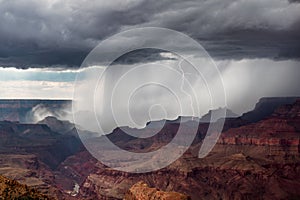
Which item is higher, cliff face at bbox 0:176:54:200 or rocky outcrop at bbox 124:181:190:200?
rocky outcrop at bbox 124:181:190:200

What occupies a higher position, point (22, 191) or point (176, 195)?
point (176, 195)

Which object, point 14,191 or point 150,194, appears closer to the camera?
point 14,191

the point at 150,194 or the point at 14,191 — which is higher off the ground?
the point at 150,194

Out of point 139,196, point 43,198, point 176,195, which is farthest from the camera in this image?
point 139,196

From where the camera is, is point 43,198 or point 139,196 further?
point 139,196

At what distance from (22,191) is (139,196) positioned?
2321 inches

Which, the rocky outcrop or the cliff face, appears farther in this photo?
the rocky outcrop

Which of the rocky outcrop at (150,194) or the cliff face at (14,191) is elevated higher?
the rocky outcrop at (150,194)

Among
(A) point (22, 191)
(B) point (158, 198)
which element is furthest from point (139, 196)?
(A) point (22, 191)

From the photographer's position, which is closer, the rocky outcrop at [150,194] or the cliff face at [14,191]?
the cliff face at [14,191]

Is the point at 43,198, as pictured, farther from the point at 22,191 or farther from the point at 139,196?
the point at 139,196

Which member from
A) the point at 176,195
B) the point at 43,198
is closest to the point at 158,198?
the point at 176,195

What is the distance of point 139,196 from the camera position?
522 ft

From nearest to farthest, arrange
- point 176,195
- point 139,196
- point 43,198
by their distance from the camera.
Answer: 1. point 43,198
2. point 176,195
3. point 139,196
